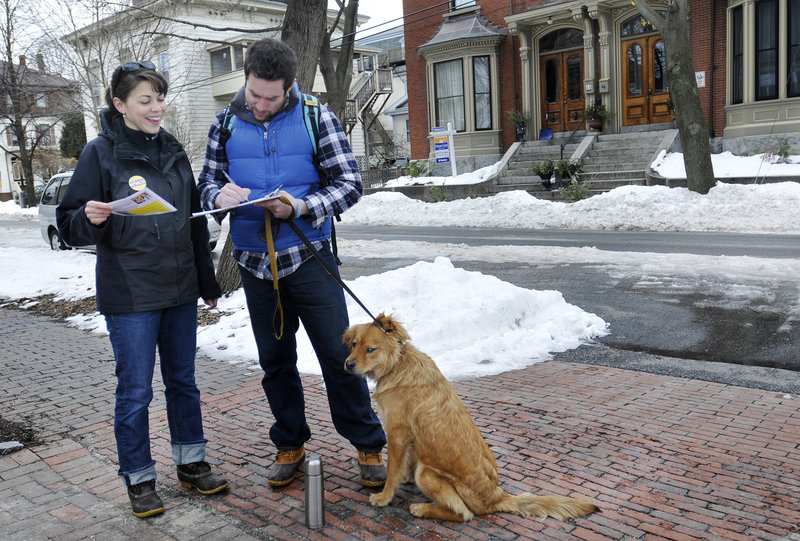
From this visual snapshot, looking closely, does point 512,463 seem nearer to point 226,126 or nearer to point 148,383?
point 148,383

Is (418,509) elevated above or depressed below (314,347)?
below

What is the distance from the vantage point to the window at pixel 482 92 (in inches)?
1077

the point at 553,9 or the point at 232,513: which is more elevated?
the point at 553,9

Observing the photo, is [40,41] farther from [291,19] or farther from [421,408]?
[421,408]

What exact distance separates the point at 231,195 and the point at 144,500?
5.21 feet

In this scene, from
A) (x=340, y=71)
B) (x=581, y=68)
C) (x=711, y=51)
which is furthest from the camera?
(x=581, y=68)

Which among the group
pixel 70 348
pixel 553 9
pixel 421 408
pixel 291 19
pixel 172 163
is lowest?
pixel 70 348

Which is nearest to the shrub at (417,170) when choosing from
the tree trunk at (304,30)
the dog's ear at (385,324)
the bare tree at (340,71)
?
the bare tree at (340,71)

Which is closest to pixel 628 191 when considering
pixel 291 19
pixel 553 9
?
pixel 553 9

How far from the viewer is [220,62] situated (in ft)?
132

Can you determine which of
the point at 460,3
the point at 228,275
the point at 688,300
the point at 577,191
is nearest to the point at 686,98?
the point at 577,191

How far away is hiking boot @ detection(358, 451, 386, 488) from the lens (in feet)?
12.1

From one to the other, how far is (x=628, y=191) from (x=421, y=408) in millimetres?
16068

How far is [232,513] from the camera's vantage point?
11.4ft
